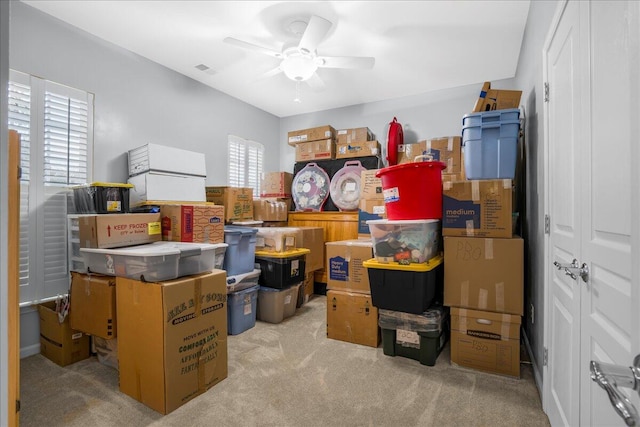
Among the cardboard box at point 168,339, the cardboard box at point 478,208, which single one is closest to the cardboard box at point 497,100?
the cardboard box at point 478,208

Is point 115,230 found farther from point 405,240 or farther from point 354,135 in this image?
point 354,135

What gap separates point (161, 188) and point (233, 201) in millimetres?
837

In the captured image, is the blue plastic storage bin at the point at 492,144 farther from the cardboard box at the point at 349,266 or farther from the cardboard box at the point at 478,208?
the cardboard box at the point at 349,266

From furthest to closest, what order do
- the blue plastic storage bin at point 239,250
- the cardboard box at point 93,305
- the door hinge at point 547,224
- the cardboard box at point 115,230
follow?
the blue plastic storage bin at point 239,250, the cardboard box at point 115,230, the cardboard box at point 93,305, the door hinge at point 547,224

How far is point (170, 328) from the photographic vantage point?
1.65m

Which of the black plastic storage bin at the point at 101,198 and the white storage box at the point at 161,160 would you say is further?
the white storage box at the point at 161,160

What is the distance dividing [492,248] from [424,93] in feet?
9.03

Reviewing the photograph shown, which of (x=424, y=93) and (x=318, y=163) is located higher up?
(x=424, y=93)

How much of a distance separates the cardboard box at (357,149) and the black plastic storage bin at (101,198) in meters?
2.61

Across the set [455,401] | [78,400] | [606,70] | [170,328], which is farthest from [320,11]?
[78,400]

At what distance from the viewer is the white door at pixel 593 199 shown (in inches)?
29.9

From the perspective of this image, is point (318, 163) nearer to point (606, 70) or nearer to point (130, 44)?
point (130, 44)

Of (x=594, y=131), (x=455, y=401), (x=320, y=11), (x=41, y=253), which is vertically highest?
(x=320, y=11)

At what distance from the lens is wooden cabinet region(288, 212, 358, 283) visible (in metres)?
3.95
